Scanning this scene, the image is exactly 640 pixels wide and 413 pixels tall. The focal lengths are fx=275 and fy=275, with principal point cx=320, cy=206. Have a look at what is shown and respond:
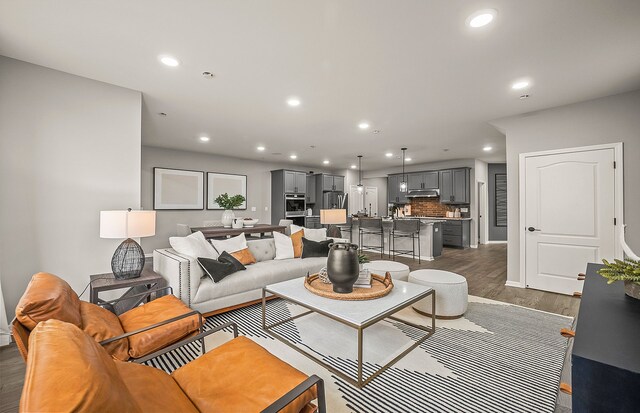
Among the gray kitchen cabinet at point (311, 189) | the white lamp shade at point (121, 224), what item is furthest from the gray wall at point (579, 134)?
the gray kitchen cabinet at point (311, 189)

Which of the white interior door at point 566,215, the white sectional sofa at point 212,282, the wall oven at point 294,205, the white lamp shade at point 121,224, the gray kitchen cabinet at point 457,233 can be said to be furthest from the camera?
the wall oven at point 294,205

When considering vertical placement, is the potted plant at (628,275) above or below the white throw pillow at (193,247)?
above

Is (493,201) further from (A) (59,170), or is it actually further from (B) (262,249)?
(A) (59,170)

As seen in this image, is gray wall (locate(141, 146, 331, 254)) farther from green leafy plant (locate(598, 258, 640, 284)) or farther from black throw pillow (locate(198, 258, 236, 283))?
green leafy plant (locate(598, 258, 640, 284))

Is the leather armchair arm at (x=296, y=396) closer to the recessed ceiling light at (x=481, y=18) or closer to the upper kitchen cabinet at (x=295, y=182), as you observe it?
the recessed ceiling light at (x=481, y=18)

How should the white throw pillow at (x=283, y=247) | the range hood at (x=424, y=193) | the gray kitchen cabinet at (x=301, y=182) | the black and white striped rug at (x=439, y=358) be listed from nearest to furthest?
the black and white striped rug at (x=439, y=358), the white throw pillow at (x=283, y=247), the gray kitchen cabinet at (x=301, y=182), the range hood at (x=424, y=193)

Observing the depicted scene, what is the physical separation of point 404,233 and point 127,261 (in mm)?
5880

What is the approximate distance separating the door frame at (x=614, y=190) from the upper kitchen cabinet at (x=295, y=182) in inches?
226

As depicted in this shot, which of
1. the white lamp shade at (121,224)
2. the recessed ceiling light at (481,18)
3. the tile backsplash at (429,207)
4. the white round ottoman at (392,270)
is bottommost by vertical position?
the white round ottoman at (392,270)

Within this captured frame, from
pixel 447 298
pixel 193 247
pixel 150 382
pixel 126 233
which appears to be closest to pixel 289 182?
pixel 193 247

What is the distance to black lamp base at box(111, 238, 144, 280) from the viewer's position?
2.66 meters

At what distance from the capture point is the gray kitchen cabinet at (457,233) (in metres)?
8.10

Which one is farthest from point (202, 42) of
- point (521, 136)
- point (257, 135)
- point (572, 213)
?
point (572, 213)

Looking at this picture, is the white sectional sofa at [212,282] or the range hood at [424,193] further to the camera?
the range hood at [424,193]
